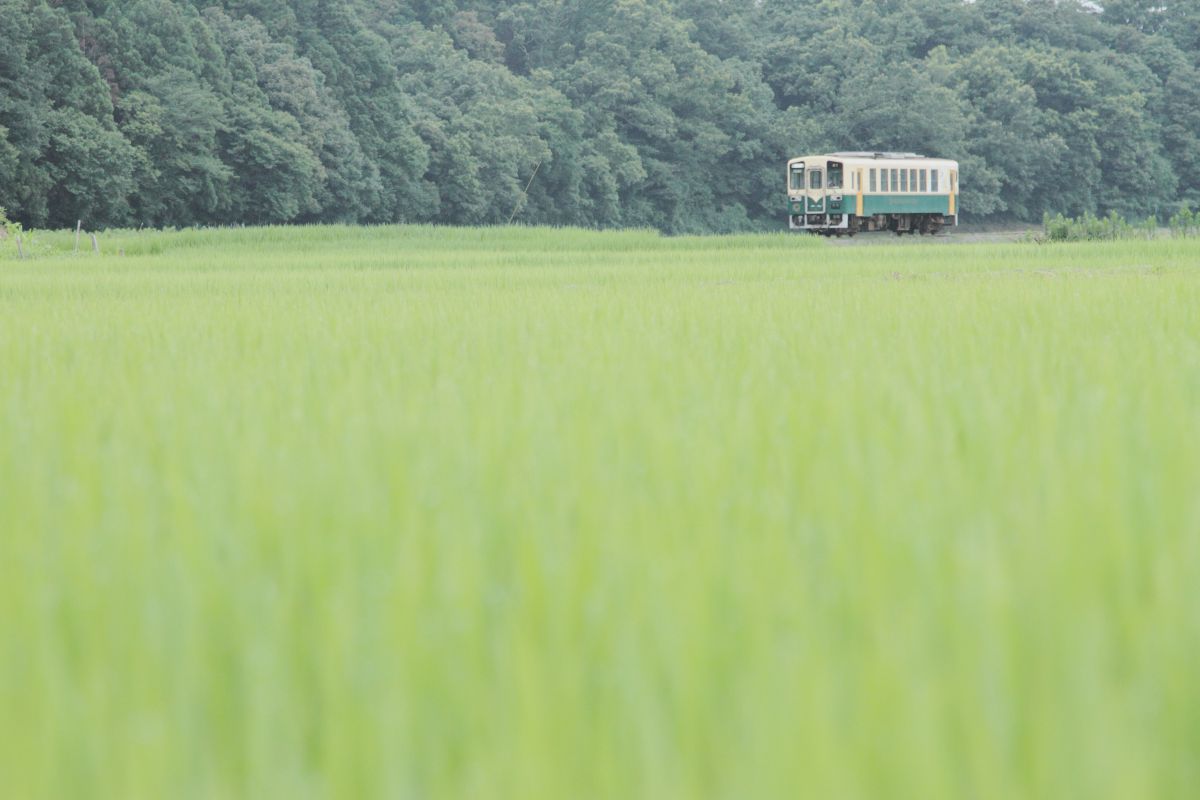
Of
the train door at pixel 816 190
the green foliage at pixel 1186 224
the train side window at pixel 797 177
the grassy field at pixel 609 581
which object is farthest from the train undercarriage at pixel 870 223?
the grassy field at pixel 609 581

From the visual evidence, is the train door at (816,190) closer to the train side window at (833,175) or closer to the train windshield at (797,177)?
the train side window at (833,175)

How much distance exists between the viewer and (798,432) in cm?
269

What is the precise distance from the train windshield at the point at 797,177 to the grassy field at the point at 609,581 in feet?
100

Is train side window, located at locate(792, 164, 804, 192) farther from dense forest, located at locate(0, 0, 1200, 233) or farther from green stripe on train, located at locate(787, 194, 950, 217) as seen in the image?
dense forest, located at locate(0, 0, 1200, 233)

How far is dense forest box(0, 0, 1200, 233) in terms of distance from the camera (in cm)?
3709

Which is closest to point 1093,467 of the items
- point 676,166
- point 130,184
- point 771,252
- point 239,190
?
point 771,252

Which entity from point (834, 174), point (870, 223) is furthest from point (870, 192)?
point (870, 223)

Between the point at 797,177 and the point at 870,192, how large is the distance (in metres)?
2.83

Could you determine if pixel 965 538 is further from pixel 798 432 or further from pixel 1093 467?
pixel 798 432

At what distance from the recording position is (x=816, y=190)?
33.1 m

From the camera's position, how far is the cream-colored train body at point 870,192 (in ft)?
104

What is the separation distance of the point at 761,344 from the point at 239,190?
123 feet

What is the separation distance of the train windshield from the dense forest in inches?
576

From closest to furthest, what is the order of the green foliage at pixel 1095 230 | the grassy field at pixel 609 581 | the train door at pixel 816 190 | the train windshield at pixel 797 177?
the grassy field at pixel 609 581, the green foliage at pixel 1095 230, the train door at pixel 816 190, the train windshield at pixel 797 177
